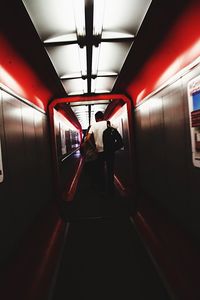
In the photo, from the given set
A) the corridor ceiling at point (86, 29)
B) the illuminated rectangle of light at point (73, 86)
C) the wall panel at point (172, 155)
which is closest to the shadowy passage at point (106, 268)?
the wall panel at point (172, 155)

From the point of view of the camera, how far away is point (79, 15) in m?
2.77

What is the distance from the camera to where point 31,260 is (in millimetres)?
3150

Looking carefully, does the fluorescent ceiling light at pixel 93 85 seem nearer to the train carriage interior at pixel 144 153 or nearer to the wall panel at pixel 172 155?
the train carriage interior at pixel 144 153

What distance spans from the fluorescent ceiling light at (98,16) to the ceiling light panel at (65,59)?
674mm

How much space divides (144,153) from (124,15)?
2956mm

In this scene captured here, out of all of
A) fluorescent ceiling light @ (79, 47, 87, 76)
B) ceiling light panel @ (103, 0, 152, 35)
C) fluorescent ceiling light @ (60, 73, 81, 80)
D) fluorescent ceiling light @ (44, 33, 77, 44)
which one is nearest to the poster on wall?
ceiling light panel @ (103, 0, 152, 35)

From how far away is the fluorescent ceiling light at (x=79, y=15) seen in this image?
2564mm

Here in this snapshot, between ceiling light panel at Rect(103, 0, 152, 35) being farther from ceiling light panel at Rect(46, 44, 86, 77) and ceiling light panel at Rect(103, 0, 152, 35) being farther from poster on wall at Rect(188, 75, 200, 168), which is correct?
poster on wall at Rect(188, 75, 200, 168)

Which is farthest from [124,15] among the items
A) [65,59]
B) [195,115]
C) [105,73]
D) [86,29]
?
[105,73]

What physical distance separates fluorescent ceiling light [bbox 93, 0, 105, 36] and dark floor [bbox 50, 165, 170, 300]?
9.69 feet

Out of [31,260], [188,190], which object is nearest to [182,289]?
[188,190]

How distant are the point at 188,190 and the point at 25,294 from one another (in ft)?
6.67

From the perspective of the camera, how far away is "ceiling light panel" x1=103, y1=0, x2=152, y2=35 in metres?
2.70

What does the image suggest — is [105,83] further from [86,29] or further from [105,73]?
[86,29]
